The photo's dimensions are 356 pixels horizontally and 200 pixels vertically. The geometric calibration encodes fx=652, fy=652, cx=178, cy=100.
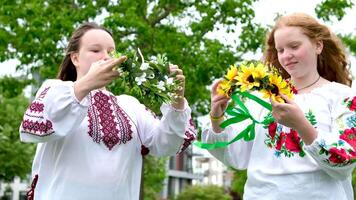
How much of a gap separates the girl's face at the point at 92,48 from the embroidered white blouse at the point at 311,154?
28.8 inches

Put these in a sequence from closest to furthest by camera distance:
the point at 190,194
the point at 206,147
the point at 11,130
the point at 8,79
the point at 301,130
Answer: the point at 301,130, the point at 206,147, the point at 8,79, the point at 11,130, the point at 190,194

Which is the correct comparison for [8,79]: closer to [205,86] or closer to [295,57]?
[205,86]

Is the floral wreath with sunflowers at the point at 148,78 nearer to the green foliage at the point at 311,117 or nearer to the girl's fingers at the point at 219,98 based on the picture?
the girl's fingers at the point at 219,98

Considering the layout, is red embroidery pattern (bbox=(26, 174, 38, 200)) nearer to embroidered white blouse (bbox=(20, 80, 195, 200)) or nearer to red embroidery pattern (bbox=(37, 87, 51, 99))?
embroidered white blouse (bbox=(20, 80, 195, 200))

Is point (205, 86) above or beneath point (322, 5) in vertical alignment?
beneath

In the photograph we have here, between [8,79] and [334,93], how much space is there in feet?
36.9

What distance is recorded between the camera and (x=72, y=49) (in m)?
3.71

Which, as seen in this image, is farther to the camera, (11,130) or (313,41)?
(11,130)

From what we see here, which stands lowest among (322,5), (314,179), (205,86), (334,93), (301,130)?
(314,179)

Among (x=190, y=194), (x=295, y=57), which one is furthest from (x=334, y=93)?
(x=190, y=194)

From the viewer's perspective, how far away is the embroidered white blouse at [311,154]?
2938mm

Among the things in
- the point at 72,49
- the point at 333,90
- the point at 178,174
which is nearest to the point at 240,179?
the point at 72,49

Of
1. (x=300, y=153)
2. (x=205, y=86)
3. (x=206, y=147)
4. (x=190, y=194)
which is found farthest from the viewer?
(x=190, y=194)

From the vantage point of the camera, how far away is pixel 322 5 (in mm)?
12594
